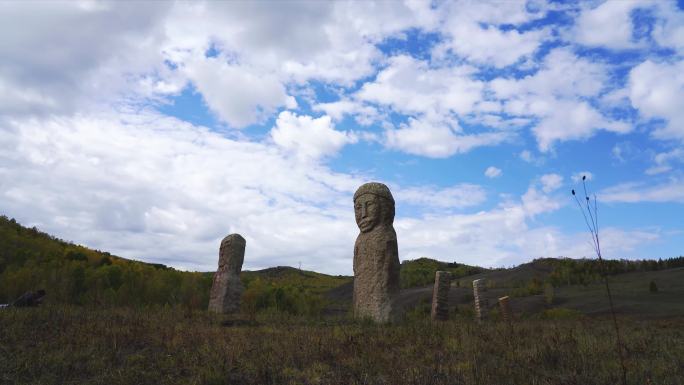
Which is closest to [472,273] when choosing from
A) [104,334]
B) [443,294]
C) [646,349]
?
[443,294]

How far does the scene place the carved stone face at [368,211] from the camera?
43.9 ft

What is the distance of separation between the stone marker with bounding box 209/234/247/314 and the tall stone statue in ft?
15.1

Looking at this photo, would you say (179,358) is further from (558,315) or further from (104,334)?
(558,315)

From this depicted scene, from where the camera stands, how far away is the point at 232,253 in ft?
53.9

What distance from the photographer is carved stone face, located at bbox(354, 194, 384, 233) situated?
1339 centimetres

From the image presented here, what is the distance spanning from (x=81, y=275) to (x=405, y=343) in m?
11.6

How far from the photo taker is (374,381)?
5.64 m

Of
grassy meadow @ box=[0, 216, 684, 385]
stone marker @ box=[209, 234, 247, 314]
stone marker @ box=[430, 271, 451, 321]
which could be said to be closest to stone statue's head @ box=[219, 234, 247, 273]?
stone marker @ box=[209, 234, 247, 314]

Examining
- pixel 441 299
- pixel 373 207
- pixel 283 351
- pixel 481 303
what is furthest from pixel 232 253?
pixel 283 351

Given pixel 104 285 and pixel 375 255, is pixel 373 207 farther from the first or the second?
pixel 104 285

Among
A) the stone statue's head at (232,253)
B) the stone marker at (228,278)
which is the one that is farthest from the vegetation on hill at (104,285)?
the stone statue's head at (232,253)

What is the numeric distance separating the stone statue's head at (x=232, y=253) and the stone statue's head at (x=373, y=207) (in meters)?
4.71

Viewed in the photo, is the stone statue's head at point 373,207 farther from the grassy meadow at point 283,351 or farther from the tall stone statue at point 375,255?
the grassy meadow at point 283,351

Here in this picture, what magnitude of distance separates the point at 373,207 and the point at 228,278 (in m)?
5.71
